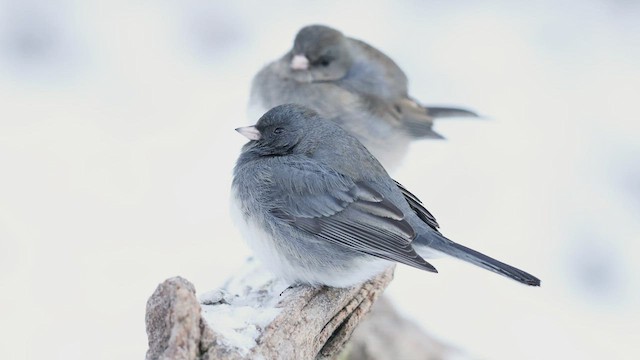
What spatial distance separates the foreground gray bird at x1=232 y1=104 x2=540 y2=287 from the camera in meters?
2.93

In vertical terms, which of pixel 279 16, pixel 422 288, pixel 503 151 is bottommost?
pixel 422 288

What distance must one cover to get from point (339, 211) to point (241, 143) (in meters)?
2.34

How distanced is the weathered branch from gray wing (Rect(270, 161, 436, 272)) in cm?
22

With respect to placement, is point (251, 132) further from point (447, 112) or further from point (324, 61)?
point (447, 112)

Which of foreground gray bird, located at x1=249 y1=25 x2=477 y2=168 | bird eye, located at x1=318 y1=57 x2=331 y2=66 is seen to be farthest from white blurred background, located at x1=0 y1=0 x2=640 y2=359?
bird eye, located at x1=318 y1=57 x2=331 y2=66

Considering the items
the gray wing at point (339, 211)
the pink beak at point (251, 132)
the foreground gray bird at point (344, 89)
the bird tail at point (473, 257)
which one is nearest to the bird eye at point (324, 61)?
the foreground gray bird at point (344, 89)

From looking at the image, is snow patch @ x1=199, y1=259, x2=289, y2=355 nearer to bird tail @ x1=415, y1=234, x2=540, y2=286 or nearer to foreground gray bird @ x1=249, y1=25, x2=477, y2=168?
bird tail @ x1=415, y1=234, x2=540, y2=286

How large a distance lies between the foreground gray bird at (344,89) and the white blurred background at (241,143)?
0.29m

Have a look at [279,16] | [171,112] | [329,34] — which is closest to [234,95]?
[171,112]

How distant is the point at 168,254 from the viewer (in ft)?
14.5

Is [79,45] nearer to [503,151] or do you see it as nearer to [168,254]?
[168,254]

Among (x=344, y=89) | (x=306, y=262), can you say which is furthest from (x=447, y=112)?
(x=306, y=262)

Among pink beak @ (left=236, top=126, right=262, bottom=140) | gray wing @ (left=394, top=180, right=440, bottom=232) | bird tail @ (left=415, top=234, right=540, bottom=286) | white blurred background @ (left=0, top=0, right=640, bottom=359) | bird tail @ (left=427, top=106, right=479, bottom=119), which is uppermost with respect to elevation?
pink beak @ (left=236, top=126, right=262, bottom=140)

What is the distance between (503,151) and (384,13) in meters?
1.56
